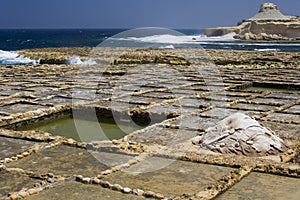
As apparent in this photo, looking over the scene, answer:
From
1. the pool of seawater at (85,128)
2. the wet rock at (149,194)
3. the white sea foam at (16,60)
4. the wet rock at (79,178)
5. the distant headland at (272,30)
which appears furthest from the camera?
the distant headland at (272,30)

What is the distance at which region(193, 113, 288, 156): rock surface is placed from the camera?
493 centimetres

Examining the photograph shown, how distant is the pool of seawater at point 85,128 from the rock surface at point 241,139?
1636mm

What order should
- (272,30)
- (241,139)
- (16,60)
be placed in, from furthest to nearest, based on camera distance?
(272,30) < (16,60) < (241,139)

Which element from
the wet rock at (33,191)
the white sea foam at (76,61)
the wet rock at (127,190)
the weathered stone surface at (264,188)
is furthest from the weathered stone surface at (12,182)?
the white sea foam at (76,61)

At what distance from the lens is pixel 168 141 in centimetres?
545

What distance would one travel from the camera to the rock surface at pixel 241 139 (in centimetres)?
493

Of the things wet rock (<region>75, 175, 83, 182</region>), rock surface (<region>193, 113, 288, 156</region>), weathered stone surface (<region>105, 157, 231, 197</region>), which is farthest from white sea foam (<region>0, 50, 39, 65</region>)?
wet rock (<region>75, 175, 83, 182</region>)

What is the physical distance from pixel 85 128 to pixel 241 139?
2.75m

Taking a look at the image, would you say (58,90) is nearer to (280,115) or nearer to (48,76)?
(48,76)

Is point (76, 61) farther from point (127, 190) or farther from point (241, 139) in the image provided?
point (127, 190)

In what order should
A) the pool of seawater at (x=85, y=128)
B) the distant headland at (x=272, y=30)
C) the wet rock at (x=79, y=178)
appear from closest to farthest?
the wet rock at (x=79, y=178), the pool of seawater at (x=85, y=128), the distant headland at (x=272, y=30)

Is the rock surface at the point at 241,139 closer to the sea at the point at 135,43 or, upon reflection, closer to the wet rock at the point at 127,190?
the wet rock at the point at 127,190

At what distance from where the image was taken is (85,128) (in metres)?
6.93

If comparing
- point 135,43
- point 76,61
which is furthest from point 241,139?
point 135,43
